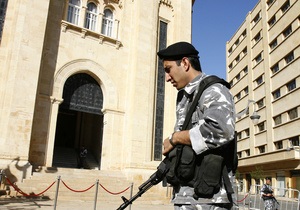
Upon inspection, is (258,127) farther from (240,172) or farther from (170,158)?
(170,158)

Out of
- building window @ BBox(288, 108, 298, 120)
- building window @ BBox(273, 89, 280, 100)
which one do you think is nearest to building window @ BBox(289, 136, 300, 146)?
building window @ BBox(288, 108, 298, 120)

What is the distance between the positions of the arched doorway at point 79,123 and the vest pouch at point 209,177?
14.2 metres

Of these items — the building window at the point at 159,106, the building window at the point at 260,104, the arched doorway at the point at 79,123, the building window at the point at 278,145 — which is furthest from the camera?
the building window at the point at 260,104

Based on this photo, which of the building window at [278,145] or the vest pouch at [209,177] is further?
the building window at [278,145]

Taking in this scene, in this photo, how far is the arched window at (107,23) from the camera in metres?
17.2

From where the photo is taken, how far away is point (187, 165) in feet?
6.19

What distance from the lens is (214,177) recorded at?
181 centimetres

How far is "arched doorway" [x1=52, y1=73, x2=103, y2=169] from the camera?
1570 centimetres

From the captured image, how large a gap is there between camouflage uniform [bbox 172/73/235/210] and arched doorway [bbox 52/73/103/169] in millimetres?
14084

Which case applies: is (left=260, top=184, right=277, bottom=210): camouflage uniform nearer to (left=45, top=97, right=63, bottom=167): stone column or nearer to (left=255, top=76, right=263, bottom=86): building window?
(left=45, top=97, right=63, bottom=167): stone column

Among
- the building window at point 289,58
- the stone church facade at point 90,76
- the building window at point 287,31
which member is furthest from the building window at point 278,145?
the stone church facade at point 90,76

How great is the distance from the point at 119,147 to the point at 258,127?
26.9 m

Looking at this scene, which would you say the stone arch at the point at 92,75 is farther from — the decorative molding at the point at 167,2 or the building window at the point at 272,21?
the building window at the point at 272,21

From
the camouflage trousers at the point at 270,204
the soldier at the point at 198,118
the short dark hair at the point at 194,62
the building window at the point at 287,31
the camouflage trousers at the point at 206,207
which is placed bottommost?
the camouflage trousers at the point at 270,204
